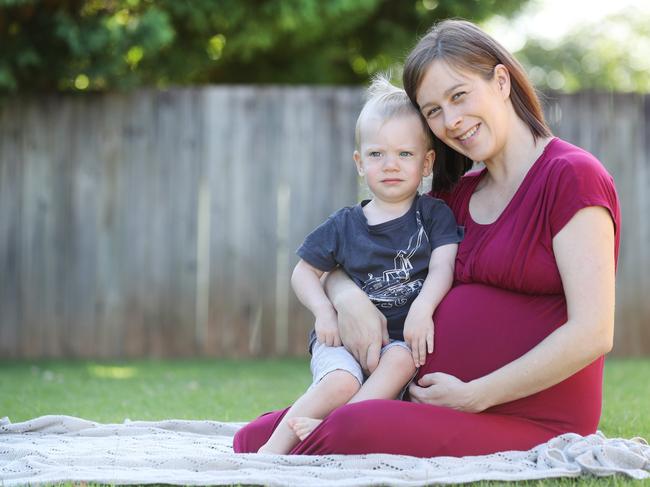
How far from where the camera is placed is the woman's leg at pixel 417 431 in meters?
2.88

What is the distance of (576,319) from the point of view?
110 inches

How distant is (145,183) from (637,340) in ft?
14.0

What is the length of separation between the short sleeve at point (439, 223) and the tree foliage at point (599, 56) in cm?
2550

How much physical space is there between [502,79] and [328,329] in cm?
105

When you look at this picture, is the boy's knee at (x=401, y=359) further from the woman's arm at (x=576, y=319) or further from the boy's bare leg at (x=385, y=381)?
the woman's arm at (x=576, y=319)

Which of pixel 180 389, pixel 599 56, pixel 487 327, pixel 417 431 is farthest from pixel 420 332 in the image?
pixel 599 56

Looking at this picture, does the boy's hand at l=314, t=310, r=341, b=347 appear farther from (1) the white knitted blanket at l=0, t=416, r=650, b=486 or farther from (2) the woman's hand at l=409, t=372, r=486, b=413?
(1) the white knitted blanket at l=0, t=416, r=650, b=486

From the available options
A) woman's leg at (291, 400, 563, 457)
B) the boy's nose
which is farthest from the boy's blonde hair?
woman's leg at (291, 400, 563, 457)

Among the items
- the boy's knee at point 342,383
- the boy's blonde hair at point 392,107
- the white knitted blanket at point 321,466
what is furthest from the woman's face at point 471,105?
the white knitted blanket at point 321,466

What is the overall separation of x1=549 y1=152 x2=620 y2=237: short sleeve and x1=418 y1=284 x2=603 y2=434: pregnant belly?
10.6 inches

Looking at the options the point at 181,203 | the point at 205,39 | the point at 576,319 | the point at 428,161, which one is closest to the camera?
the point at 576,319

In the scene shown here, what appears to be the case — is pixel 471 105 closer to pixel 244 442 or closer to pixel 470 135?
pixel 470 135

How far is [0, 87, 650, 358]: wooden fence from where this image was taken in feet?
24.8

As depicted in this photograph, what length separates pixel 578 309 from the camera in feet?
9.19
